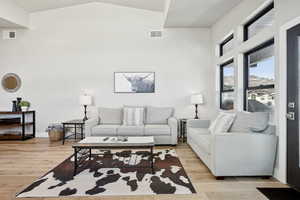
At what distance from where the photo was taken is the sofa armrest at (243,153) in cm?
288

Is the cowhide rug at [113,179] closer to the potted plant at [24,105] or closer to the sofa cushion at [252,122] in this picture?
the sofa cushion at [252,122]

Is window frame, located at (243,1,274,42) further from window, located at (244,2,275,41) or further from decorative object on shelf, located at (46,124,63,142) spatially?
decorative object on shelf, located at (46,124,63,142)

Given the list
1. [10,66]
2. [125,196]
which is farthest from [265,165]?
[10,66]

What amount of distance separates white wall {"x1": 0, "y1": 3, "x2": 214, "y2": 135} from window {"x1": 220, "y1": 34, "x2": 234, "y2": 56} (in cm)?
49

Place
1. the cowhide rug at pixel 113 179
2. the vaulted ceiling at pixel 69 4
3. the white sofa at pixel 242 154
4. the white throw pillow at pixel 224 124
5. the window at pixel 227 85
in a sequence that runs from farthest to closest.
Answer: the vaulted ceiling at pixel 69 4
the window at pixel 227 85
the white throw pillow at pixel 224 124
the white sofa at pixel 242 154
the cowhide rug at pixel 113 179

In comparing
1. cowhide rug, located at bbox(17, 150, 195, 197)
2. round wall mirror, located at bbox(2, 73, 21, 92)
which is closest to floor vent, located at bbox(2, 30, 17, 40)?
round wall mirror, located at bbox(2, 73, 21, 92)

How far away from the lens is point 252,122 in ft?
10.3

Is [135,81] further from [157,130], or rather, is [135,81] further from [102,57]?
[157,130]

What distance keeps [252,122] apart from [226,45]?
8.69ft

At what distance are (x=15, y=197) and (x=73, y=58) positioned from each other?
4.13 m

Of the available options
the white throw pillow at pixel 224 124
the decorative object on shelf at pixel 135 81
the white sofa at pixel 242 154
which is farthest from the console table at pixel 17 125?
the white sofa at pixel 242 154

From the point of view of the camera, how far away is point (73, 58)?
5875mm

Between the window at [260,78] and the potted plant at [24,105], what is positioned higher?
the window at [260,78]

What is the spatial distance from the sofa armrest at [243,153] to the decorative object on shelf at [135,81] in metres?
3.20
